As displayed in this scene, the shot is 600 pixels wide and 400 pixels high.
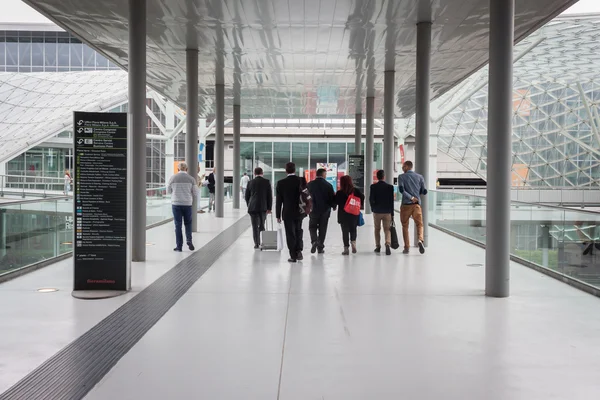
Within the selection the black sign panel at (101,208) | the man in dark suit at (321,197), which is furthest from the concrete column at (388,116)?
the black sign panel at (101,208)

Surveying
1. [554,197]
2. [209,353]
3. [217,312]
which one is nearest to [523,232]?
[217,312]

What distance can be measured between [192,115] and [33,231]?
9.11 m

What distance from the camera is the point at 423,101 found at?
15625 mm

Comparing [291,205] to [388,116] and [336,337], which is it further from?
[388,116]

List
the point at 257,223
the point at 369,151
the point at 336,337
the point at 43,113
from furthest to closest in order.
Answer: the point at 43,113, the point at 369,151, the point at 257,223, the point at 336,337

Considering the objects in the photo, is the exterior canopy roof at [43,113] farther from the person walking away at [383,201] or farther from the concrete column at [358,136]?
the person walking away at [383,201]

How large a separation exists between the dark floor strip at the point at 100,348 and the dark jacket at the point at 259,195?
423 cm

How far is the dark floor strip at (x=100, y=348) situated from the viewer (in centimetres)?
475

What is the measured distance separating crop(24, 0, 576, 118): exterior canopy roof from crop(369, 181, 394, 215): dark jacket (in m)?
4.08

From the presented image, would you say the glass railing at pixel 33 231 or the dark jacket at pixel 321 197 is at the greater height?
the dark jacket at pixel 321 197

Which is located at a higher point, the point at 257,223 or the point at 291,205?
the point at 291,205

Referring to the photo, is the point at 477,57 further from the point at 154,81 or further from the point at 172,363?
the point at 172,363

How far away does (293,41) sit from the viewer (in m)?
18.0

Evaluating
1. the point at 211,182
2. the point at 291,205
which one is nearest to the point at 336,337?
the point at 291,205
